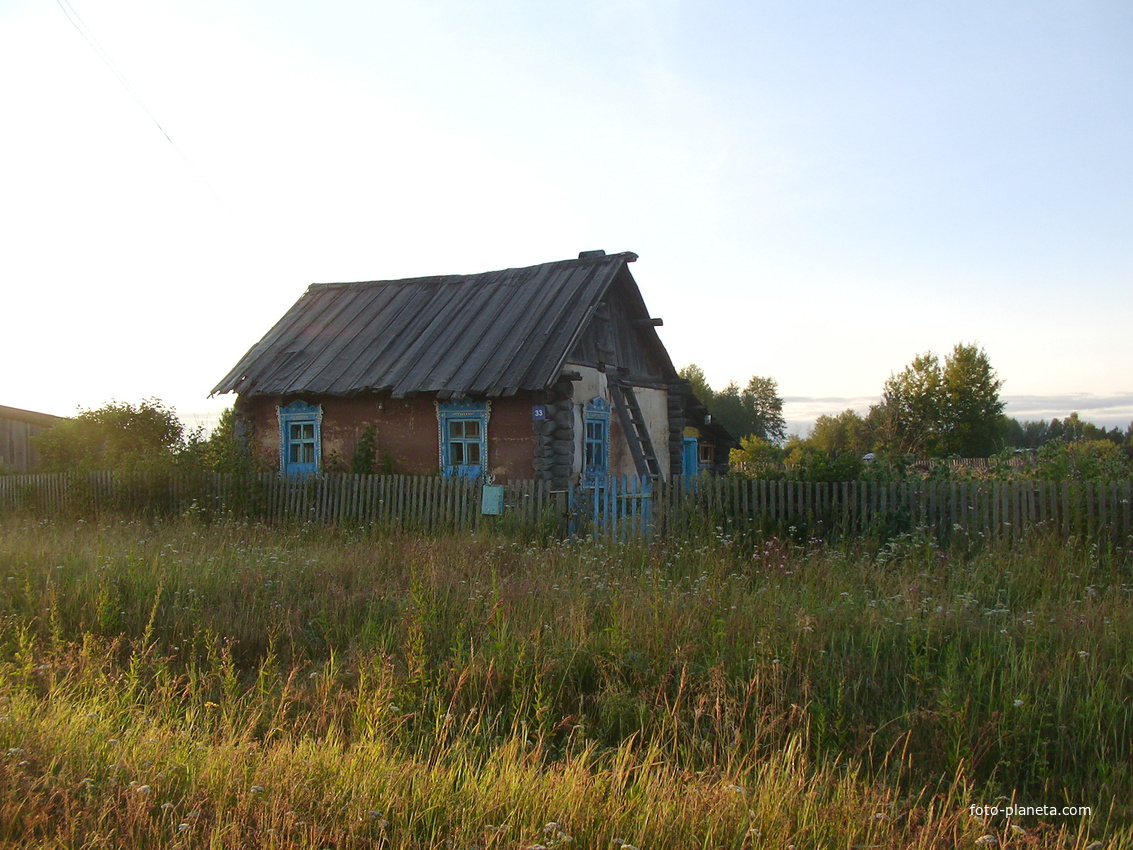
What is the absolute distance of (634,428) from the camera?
1543 centimetres

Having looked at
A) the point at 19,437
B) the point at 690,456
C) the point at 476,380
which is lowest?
the point at 690,456

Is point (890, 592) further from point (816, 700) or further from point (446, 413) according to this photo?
point (446, 413)

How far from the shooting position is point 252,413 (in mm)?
16000

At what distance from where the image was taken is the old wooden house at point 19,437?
24703 mm

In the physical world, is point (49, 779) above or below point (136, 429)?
below

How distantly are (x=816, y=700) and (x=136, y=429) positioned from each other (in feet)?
65.2

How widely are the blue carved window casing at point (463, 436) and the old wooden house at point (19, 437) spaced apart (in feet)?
59.3

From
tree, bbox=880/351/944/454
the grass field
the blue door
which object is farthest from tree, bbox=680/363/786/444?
the grass field

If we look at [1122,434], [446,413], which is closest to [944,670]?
[446,413]

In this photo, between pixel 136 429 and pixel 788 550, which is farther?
pixel 136 429

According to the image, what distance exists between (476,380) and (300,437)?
4.52 meters

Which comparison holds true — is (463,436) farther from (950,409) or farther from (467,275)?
(950,409)

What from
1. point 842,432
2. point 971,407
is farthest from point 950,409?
point 842,432

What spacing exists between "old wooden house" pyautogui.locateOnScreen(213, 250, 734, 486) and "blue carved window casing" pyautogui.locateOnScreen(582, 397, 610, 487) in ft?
0.13
